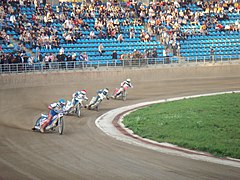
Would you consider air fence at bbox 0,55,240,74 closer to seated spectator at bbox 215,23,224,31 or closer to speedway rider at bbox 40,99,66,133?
seated spectator at bbox 215,23,224,31

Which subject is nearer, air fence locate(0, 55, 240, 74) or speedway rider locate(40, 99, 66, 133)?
speedway rider locate(40, 99, 66, 133)

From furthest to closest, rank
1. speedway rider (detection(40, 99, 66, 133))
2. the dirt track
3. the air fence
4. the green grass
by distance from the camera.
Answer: the air fence
speedway rider (detection(40, 99, 66, 133))
the green grass
the dirt track

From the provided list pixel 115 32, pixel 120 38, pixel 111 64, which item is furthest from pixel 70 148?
pixel 115 32

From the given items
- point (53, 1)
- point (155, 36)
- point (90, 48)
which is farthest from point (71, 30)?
point (155, 36)

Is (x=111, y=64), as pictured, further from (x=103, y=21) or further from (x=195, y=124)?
(x=195, y=124)

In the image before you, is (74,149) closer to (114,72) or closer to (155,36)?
(114,72)

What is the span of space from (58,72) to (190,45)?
14930 mm

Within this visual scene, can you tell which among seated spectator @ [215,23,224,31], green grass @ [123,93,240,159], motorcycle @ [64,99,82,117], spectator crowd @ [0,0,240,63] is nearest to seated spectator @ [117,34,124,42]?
spectator crowd @ [0,0,240,63]

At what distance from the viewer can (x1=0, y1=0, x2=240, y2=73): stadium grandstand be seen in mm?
36750

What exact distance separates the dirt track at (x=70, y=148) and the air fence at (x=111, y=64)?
57 centimetres

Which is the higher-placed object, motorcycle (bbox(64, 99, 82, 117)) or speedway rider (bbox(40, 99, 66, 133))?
speedway rider (bbox(40, 99, 66, 133))

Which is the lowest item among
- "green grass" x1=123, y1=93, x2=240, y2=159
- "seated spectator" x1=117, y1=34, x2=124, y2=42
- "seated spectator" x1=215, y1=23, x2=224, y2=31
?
"green grass" x1=123, y1=93, x2=240, y2=159

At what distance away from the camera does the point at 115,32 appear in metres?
42.9

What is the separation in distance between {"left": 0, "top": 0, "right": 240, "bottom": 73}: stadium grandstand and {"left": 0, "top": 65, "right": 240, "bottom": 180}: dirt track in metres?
2.76
